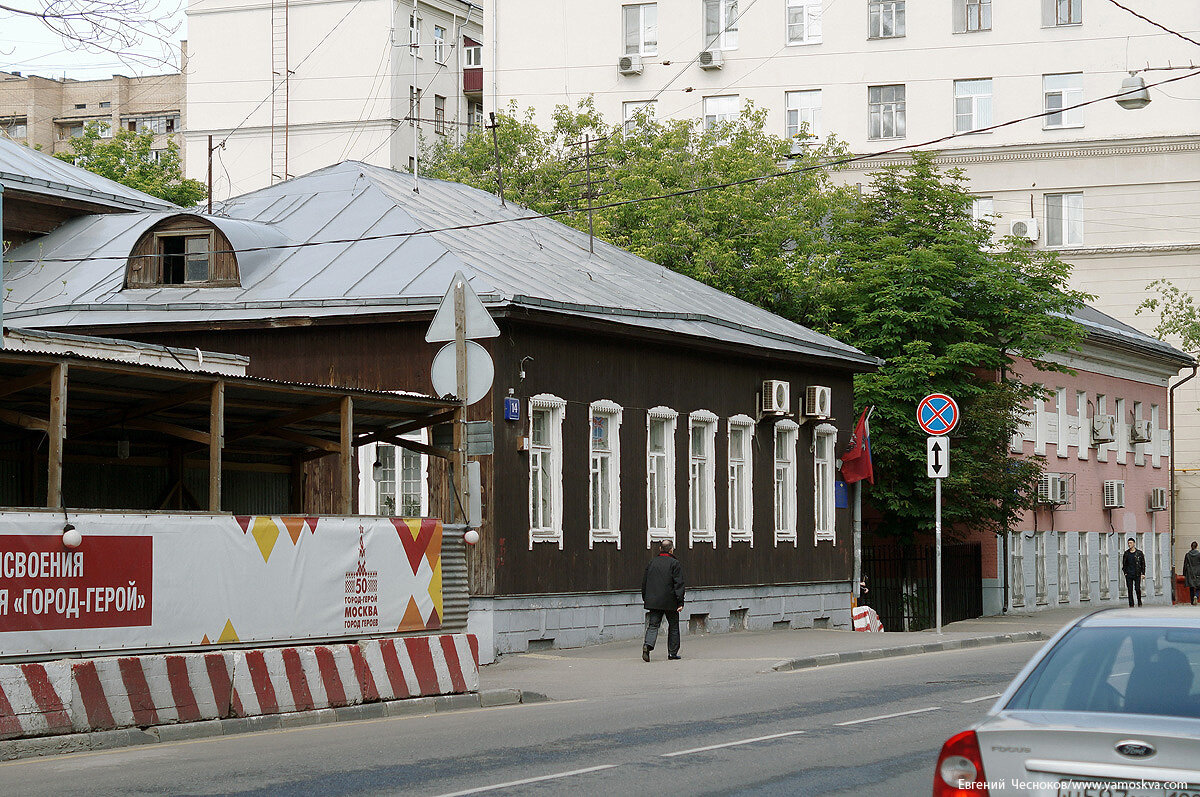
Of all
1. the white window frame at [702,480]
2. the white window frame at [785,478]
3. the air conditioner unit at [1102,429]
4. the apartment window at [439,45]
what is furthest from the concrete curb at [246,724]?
the apartment window at [439,45]

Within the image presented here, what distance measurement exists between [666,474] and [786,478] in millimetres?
4393

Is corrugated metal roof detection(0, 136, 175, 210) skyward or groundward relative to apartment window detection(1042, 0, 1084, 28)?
groundward

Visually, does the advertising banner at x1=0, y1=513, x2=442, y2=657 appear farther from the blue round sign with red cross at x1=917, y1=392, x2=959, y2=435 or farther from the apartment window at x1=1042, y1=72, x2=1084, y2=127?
the apartment window at x1=1042, y1=72, x2=1084, y2=127

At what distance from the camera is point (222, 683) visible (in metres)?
14.0

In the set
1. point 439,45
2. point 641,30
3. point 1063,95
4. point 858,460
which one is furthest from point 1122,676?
point 439,45

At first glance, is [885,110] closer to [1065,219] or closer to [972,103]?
[972,103]

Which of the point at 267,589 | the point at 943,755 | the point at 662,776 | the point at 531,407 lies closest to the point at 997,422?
the point at 531,407

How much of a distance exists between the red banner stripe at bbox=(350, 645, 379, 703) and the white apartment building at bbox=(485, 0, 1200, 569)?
3983cm

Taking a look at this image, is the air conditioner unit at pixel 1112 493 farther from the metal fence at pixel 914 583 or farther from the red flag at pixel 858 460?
the red flag at pixel 858 460

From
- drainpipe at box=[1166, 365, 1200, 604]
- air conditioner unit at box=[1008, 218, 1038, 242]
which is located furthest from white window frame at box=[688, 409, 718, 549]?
air conditioner unit at box=[1008, 218, 1038, 242]

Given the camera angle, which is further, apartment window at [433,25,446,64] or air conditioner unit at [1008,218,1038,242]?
apartment window at [433,25,446,64]

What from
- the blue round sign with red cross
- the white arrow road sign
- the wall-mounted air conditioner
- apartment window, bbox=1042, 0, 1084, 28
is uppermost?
apartment window, bbox=1042, 0, 1084, 28

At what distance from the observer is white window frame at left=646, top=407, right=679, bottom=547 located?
26.0m

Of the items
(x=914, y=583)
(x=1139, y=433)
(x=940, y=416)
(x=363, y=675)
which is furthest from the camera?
(x=1139, y=433)
